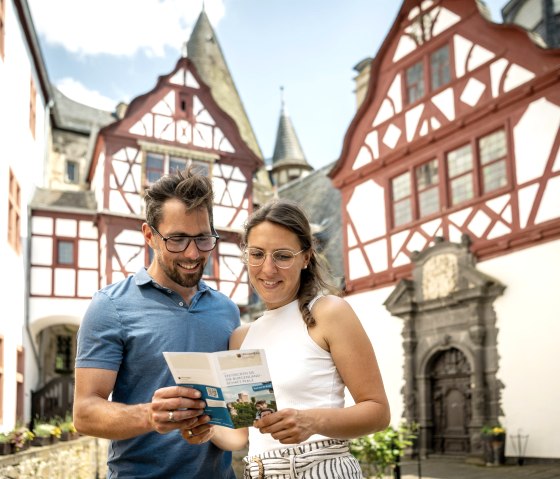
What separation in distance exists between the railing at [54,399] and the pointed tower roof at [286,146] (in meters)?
19.4

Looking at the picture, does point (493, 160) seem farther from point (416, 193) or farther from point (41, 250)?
point (41, 250)

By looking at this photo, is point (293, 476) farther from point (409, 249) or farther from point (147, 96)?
point (147, 96)

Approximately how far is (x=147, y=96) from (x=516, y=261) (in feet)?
38.3

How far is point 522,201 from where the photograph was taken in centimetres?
1302

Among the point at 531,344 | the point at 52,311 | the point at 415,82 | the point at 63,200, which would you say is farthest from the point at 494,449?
the point at 63,200

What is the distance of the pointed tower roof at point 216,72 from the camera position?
3184 centimetres

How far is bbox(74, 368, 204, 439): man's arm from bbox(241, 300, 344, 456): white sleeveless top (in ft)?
1.07

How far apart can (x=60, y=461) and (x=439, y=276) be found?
7.92 metres

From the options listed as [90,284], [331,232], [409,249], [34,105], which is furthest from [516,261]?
[34,105]

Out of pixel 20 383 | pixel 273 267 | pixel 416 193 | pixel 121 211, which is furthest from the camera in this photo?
pixel 121 211

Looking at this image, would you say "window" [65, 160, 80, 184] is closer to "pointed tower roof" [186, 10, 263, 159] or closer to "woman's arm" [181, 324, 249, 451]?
"pointed tower roof" [186, 10, 263, 159]

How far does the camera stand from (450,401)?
14.4 m

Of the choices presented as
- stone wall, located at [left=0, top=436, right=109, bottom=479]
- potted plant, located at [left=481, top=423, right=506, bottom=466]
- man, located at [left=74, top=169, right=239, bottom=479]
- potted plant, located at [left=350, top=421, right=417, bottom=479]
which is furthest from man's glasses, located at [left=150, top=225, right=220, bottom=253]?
potted plant, located at [left=481, top=423, right=506, bottom=466]

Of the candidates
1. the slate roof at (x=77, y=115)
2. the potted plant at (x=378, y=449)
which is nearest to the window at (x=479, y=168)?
the potted plant at (x=378, y=449)
